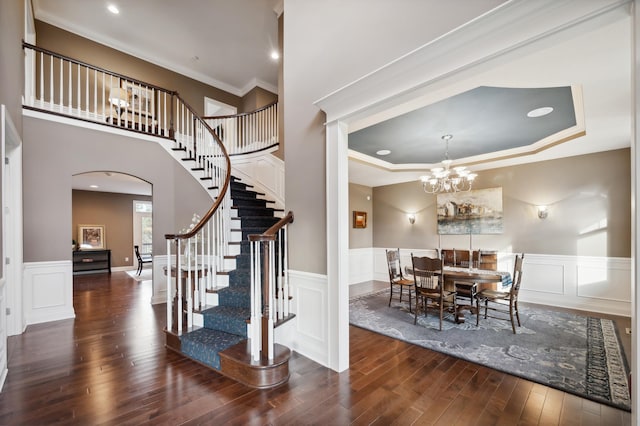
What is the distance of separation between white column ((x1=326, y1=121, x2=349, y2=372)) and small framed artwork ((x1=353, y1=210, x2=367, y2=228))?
15.1 ft

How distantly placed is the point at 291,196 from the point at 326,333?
1479 millimetres

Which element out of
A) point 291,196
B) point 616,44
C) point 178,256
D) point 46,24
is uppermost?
point 46,24

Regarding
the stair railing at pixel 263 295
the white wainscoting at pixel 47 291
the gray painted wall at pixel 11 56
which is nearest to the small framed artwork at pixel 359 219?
the stair railing at pixel 263 295

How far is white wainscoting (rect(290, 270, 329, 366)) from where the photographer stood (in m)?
2.68

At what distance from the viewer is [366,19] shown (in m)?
2.36

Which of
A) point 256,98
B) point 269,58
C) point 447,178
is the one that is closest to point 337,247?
point 447,178

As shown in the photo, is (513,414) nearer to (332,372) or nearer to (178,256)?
(332,372)

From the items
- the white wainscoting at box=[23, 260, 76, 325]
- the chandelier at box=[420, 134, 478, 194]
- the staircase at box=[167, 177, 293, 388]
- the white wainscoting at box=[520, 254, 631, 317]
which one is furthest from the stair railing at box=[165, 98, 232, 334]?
the white wainscoting at box=[520, 254, 631, 317]

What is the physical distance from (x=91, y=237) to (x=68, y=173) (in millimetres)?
6481

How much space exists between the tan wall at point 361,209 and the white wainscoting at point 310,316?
4268mm

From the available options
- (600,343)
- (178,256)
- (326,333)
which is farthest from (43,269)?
(600,343)

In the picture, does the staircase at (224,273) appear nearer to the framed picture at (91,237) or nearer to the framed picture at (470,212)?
the framed picture at (470,212)

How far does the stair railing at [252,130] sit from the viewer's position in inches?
229

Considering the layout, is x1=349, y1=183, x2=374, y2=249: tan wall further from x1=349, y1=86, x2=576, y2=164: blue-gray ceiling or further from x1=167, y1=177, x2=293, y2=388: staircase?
x1=167, y1=177, x2=293, y2=388: staircase
